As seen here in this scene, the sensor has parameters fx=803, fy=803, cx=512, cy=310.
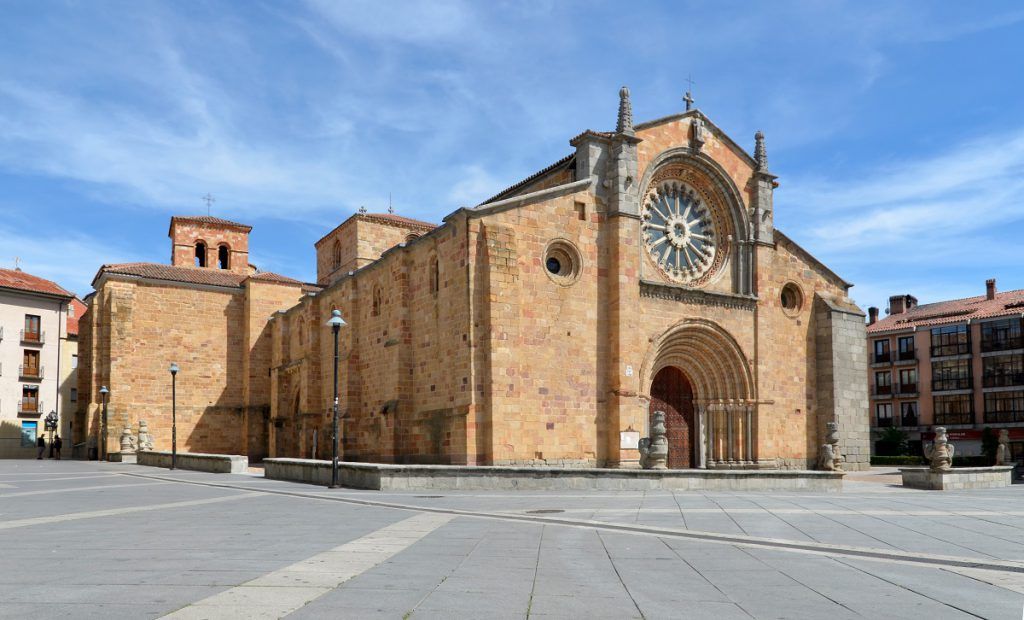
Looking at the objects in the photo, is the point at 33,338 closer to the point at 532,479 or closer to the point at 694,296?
the point at 694,296

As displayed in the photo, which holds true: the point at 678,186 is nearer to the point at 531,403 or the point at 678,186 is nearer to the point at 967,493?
the point at 531,403

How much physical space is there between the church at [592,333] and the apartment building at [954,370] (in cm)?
2808

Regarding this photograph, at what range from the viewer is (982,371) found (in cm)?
5312

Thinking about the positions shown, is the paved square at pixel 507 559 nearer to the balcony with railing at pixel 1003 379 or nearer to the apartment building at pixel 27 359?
the apartment building at pixel 27 359

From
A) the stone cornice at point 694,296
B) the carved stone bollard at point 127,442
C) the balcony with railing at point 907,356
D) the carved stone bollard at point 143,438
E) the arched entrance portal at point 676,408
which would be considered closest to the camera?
the stone cornice at point 694,296

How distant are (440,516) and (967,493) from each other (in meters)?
14.1

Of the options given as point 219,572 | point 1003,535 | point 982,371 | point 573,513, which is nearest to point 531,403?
point 573,513

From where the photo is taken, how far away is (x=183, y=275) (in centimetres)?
4106

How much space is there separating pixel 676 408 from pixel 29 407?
130 feet

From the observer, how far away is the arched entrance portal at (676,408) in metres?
27.4

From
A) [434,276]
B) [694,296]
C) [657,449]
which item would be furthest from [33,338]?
[657,449]

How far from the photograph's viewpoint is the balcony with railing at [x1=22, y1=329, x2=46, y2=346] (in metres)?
48.1

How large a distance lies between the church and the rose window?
2.8 inches

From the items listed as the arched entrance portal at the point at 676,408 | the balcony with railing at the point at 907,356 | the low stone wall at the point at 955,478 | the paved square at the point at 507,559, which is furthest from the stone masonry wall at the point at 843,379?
the balcony with railing at the point at 907,356
